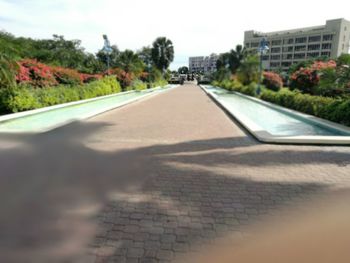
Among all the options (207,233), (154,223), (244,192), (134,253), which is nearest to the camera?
(134,253)

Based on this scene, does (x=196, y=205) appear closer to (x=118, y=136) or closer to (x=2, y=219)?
(x=2, y=219)

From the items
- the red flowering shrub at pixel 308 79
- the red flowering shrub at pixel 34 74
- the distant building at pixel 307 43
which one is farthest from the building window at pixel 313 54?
the red flowering shrub at pixel 34 74

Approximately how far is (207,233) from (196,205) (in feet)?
2.37

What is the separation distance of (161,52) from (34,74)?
46.6 meters

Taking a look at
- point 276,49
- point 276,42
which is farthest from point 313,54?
point 276,42

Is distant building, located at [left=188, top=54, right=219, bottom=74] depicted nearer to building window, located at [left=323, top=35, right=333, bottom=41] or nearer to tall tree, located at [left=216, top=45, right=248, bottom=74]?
building window, located at [left=323, top=35, right=333, bottom=41]

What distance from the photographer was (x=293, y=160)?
19.7 feet

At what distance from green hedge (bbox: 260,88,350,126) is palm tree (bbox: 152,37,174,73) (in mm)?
45559

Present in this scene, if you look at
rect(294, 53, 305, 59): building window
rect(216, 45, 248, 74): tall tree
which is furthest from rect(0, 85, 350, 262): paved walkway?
rect(294, 53, 305, 59): building window

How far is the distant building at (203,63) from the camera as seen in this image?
6048 inches

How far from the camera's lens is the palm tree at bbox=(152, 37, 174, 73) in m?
59.8

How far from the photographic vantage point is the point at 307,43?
317 feet

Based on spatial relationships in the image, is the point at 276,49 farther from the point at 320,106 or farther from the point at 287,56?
the point at 320,106

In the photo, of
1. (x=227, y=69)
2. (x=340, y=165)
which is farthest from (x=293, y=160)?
(x=227, y=69)
